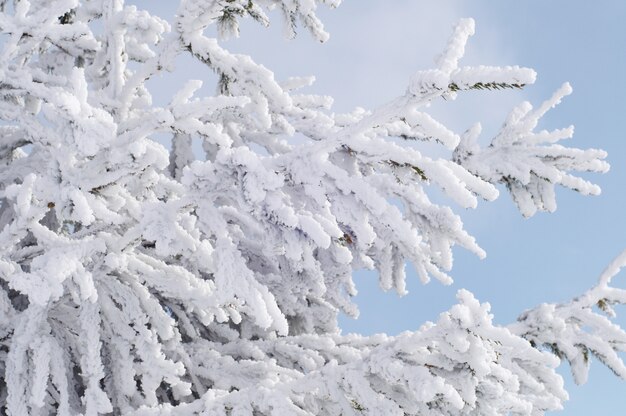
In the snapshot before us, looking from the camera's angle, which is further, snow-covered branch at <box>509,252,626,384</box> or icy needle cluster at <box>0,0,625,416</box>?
snow-covered branch at <box>509,252,626,384</box>

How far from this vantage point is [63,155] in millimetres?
3418

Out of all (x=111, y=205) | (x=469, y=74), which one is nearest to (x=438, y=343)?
(x=469, y=74)

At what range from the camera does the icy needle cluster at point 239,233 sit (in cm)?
321

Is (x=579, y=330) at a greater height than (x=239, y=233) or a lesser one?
lesser

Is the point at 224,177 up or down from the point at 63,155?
down

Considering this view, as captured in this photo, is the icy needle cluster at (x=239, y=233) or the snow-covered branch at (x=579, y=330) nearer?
the icy needle cluster at (x=239, y=233)

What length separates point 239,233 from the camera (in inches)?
206

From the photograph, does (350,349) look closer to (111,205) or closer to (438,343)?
(438,343)

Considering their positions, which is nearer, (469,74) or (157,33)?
(469,74)

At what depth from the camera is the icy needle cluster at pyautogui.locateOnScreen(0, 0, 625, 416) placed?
10.5 ft

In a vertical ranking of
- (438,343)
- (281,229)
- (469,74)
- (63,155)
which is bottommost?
(438,343)

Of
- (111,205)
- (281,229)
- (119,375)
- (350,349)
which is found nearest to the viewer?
(281,229)

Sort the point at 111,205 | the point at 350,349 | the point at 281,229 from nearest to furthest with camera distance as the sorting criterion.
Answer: the point at 281,229 → the point at 111,205 → the point at 350,349

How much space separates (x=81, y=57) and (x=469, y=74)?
391cm
